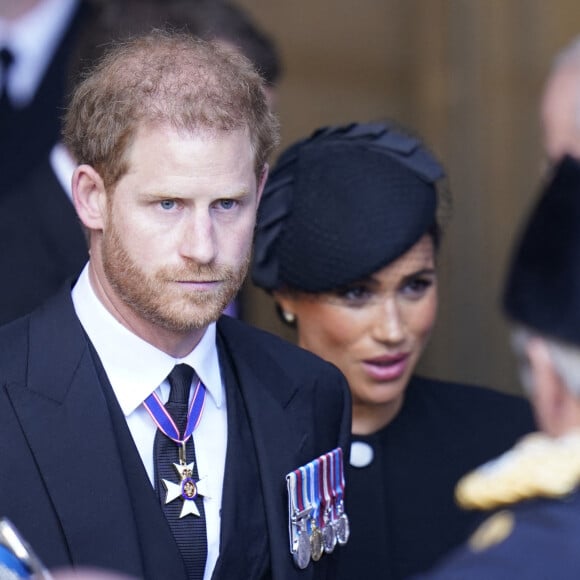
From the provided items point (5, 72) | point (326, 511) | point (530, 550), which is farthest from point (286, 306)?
point (530, 550)

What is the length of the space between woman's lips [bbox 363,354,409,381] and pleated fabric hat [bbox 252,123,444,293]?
22 cm

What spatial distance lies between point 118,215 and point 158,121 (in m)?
0.20

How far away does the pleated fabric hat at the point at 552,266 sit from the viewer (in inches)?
81.7

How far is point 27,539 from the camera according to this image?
255cm

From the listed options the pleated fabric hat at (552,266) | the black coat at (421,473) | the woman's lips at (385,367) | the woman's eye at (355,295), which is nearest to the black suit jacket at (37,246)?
the woman's eye at (355,295)

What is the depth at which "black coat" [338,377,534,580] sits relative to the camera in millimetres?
3477

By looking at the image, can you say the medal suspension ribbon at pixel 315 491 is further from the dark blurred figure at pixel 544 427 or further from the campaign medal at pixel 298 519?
the dark blurred figure at pixel 544 427

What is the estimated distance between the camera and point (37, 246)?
3.69 meters

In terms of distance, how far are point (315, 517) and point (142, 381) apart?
0.50m

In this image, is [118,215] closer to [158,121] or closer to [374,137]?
[158,121]

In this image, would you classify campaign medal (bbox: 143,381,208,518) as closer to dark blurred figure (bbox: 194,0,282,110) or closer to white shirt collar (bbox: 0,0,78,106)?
dark blurred figure (bbox: 194,0,282,110)

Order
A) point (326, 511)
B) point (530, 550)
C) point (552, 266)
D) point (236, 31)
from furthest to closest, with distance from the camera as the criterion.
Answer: point (236, 31), point (326, 511), point (552, 266), point (530, 550)

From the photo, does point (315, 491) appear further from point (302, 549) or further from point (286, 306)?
point (286, 306)

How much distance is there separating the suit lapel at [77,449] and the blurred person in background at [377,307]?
2.99 feet
